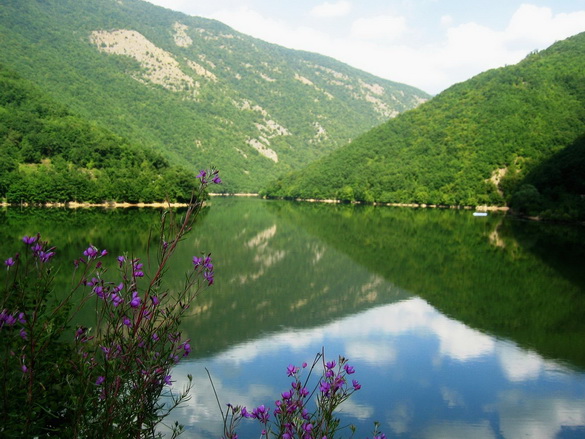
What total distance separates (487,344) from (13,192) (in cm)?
6437

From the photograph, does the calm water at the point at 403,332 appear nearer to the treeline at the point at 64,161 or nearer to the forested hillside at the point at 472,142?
the treeline at the point at 64,161

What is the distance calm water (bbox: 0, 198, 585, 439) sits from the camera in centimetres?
827

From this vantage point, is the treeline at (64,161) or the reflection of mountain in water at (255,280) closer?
the reflection of mountain in water at (255,280)

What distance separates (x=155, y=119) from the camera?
17600 cm

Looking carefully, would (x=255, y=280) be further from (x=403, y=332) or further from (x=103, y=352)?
(x=103, y=352)

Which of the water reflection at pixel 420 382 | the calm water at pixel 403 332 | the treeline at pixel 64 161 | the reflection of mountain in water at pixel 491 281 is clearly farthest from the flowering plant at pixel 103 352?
the treeline at pixel 64 161

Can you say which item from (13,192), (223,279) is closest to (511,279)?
(223,279)

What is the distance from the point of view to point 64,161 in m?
74.3

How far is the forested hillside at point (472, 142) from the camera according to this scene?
3706 inches

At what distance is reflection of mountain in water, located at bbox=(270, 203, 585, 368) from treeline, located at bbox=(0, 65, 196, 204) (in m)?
37.7

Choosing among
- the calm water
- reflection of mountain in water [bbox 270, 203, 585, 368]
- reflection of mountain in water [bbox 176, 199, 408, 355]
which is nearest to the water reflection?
the calm water

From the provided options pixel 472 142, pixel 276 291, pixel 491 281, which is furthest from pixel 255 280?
pixel 472 142

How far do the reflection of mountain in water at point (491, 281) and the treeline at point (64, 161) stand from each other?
37.7m

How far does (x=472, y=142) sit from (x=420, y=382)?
10408cm
